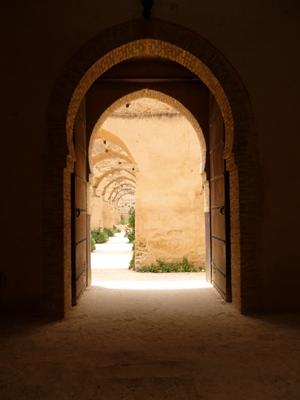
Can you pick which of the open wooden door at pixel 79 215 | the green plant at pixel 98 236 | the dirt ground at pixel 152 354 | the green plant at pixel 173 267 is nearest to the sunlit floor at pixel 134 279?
the green plant at pixel 173 267

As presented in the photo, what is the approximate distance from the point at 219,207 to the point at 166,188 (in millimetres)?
4944

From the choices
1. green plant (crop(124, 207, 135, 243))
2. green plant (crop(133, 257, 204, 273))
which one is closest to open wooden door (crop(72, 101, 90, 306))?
green plant (crop(133, 257, 204, 273))

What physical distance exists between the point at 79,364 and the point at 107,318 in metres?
1.73

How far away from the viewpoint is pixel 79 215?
6.59 metres

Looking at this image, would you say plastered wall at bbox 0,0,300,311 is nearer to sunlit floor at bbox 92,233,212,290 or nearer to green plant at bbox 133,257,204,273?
sunlit floor at bbox 92,233,212,290

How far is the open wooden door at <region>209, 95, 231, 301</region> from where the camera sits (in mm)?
6047

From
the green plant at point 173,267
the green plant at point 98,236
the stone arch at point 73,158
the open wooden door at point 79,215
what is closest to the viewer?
the stone arch at point 73,158

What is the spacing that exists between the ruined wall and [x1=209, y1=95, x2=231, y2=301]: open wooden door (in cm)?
360

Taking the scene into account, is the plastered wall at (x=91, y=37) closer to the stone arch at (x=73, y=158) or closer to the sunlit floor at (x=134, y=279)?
the stone arch at (x=73, y=158)

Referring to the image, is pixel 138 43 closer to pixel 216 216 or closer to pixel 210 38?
pixel 210 38

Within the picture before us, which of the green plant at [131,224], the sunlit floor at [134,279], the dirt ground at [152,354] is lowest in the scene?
the sunlit floor at [134,279]

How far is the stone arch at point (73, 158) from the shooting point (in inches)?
203

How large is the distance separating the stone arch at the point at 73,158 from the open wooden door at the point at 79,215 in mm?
537

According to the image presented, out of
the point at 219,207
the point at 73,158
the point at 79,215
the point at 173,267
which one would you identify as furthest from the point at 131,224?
the point at 73,158
